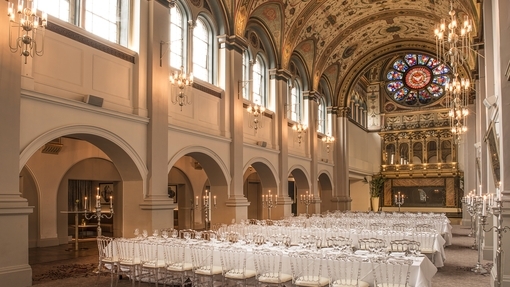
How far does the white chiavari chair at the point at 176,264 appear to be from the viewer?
8.86 meters

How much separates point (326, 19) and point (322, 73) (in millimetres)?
3887

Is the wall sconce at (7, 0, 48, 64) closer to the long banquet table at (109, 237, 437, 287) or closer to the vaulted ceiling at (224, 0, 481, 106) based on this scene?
the long banquet table at (109, 237, 437, 287)

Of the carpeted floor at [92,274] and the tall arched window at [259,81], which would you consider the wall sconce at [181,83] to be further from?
the tall arched window at [259,81]

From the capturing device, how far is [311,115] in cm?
2514

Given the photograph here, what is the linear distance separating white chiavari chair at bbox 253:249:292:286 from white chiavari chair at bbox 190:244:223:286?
724 millimetres

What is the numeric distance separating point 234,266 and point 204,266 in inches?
22.3

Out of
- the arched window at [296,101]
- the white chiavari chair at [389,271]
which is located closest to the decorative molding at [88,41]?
the white chiavari chair at [389,271]

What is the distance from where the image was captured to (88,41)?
36.2 ft

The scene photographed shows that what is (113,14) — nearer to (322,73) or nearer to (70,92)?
(70,92)

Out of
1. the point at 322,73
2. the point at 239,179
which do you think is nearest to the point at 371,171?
the point at 322,73

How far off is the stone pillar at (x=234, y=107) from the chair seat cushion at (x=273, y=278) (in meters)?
8.45

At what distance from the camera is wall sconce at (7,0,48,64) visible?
797cm

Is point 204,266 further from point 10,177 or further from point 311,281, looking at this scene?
point 10,177

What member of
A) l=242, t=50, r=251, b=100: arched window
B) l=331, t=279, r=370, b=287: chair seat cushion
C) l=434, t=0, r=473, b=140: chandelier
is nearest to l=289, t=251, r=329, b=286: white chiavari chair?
l=331, t=279, r=370, b=287: chair seat cushion
